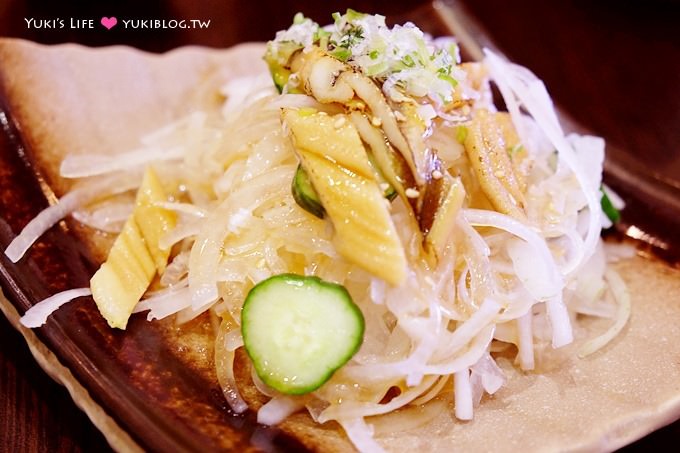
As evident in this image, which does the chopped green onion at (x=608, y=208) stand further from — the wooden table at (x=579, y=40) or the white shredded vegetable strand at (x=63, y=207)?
the white shredded vegetable strand at (x=63, y=207)

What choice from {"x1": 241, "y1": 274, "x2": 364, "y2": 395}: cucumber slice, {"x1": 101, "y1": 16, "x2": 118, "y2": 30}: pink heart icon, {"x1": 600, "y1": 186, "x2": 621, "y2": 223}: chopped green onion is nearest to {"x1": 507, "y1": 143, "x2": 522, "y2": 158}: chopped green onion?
{"x1": 600, "y1": 186, "x2": 621, "y2": 223}: chopped green onion

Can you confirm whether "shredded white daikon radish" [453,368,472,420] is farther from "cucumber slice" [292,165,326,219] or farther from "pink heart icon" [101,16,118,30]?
"pink heart icon" [101,16,118,30]

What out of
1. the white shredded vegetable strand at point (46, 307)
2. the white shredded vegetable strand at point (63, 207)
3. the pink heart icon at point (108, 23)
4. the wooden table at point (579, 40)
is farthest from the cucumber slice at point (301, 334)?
the pink heart icon at point (108, 23)

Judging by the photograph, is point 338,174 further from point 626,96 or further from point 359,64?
point 626,96

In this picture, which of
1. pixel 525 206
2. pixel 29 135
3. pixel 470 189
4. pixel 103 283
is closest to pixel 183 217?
pixel 103 283

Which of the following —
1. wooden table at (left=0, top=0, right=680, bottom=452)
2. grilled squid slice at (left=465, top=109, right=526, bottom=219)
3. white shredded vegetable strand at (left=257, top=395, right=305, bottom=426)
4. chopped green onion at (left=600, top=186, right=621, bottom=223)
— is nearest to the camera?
white shredded vegetable strand at (left=257, top=395, right=305, bottom=426)
